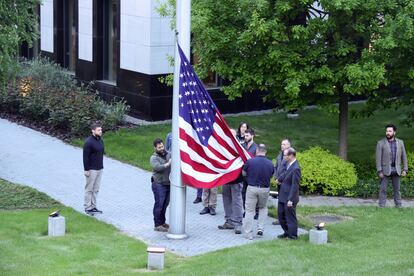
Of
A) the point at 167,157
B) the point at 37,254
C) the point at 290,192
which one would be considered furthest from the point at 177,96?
the point at 37,254

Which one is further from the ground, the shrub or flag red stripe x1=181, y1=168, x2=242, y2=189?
flag red stripe x1=181, y1=168, x2=242, y2=189

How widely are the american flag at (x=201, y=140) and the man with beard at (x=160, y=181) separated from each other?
25.8 inches

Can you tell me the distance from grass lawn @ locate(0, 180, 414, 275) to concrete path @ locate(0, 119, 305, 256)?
553 millimetres

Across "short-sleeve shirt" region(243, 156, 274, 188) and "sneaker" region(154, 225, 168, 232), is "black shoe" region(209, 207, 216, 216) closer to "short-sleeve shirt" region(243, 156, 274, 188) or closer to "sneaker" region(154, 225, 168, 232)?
"sneaker" region(154, 225, 168, 232)

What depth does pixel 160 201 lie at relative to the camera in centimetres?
1631

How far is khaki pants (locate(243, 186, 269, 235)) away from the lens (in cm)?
1554

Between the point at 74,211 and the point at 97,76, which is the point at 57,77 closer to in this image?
the point at 97,76

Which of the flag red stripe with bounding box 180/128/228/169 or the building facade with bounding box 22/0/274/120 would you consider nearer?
the flag red stripe with bounding box 180/128/228/169

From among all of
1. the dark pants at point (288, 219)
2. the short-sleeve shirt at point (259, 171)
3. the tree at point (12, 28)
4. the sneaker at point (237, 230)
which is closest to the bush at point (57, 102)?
the tree at point (12, 28)

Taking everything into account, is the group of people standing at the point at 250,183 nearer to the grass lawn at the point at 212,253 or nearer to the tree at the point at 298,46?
the grass lawn at the point at 212,253

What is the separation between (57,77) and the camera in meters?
30.4

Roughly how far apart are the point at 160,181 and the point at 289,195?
97.0 inches

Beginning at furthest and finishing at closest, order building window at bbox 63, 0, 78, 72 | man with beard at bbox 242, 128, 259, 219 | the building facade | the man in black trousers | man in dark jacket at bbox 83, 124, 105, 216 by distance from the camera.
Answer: building window at bbox 63, 0, 78, 72 < the building facade < man in dark jacket at bbox 83, 124, 105, 216 < man with beard at bbox 242, 128, 259, 219 < the man in black trousers

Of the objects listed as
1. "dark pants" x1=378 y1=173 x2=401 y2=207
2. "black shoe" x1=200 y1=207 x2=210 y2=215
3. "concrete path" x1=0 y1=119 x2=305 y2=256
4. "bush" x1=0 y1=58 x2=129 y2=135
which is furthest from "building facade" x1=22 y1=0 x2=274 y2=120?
"dark pants" x1=378 y1=173 x2=401 y2=207
